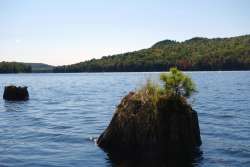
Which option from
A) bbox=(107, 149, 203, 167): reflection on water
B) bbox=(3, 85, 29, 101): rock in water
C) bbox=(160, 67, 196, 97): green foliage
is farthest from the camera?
bbox=(3, 85, 29, 101): rock in water

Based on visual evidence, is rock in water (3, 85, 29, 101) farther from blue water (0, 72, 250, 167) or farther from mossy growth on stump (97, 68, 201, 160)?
mossy growth on stump (97, 68, 201, 160)

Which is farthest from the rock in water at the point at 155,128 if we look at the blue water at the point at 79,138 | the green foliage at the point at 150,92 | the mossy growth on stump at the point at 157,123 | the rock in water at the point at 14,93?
the rock in water at the point at 14,93

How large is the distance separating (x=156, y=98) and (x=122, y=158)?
3933 millimetres

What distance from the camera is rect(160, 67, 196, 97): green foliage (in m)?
24.7

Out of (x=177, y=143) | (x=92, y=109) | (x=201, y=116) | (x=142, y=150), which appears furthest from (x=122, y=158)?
(x=92, y=109)

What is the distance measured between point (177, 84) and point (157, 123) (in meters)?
2.92

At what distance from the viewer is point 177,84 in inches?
975

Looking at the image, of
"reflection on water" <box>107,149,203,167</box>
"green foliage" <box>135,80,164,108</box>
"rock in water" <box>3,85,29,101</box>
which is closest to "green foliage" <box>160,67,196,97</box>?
"green foliage" <box>135,80,164,108</box>

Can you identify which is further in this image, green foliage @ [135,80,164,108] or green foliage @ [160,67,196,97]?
green foliage @ [160,67,196,97]

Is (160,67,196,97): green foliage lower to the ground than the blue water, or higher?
Answer: higher

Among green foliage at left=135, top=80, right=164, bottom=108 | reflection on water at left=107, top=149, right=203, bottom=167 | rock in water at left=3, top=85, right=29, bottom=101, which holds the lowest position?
reflection on water at left=107, top=149, right=203, bottom=167

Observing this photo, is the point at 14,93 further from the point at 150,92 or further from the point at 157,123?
the point at 157,123

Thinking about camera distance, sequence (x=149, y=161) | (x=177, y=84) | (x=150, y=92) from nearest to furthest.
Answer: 1. (x=149, y=161)
2. (x=150, y=92)
3. (x=177, y=84)

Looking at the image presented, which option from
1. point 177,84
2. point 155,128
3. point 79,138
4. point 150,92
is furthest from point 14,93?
point 155,128
